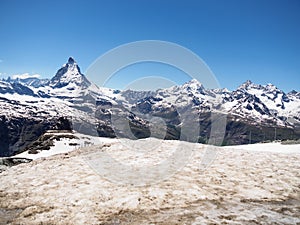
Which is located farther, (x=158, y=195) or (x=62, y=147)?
(x=62, y=147)

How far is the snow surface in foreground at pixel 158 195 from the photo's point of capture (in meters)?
12.3

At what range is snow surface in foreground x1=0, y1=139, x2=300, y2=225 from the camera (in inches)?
486

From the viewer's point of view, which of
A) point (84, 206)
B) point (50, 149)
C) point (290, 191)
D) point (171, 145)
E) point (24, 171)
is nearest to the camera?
point (84, 206)

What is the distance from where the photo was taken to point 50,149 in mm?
48719

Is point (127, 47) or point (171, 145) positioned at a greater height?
point (127, 47)

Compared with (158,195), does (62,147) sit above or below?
above

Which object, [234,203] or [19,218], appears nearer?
[19,218]

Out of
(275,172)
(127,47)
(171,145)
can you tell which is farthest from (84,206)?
(127,47)

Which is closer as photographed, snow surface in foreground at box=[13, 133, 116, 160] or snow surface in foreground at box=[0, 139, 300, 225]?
snow surface in foreground at box=[0, 139, 300, 225]

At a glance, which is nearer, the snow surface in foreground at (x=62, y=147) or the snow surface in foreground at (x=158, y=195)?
the snow surface in foreground at (x=158, y=195)

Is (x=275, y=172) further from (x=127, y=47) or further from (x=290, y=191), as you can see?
(x=127, y=47)

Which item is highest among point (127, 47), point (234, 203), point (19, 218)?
point (127, 47)

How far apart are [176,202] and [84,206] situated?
4.50 metres

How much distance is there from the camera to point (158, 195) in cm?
1469
